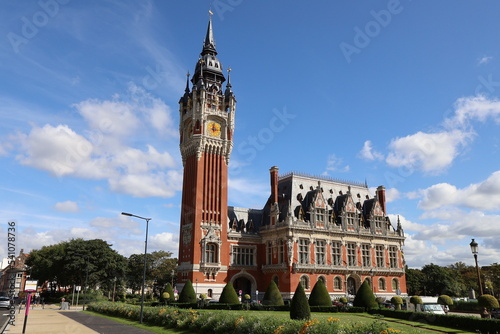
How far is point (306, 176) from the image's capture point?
7925 centimetres

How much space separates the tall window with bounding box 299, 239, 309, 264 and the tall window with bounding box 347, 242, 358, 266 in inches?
386

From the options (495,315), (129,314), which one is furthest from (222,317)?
(495,315)

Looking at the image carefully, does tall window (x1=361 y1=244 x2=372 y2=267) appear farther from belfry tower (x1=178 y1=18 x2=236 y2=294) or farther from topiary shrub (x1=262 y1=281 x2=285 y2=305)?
topiary shrub (x1=262 y1=281 x2=285 y2=305)

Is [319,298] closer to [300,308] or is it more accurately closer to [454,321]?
[454,321]

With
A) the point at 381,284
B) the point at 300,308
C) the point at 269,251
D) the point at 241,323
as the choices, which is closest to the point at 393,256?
the point at 381,284

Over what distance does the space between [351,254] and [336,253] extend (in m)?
3.60

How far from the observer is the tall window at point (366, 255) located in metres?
76.4

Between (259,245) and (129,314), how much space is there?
36.3m

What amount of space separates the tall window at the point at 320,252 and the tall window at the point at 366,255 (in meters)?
9.70

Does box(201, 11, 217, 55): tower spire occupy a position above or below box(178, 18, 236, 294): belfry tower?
above

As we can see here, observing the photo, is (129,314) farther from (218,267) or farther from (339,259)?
(339,259)

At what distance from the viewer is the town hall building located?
224ft

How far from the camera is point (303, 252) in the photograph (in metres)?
69.2

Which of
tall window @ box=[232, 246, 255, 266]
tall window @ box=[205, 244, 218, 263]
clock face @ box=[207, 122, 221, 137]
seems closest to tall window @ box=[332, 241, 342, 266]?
tall window @ box=[232, 246, 255, 266]
